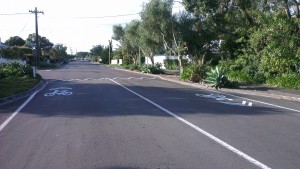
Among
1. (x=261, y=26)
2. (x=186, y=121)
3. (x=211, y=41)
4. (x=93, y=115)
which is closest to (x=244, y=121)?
(x=186, y=121)

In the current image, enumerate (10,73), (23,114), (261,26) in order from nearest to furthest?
(23,114)
(261,26)
(10,73)

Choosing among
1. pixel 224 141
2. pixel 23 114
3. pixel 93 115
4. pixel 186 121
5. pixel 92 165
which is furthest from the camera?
pixel 23 114

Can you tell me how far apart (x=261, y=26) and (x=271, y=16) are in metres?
1.77

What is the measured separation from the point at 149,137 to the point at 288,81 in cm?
1592

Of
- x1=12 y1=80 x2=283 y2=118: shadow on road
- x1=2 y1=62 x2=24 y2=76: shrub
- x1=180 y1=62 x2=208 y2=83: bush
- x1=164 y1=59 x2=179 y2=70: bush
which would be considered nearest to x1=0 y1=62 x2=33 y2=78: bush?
x1=2 y1=62 x2=24 y2=76: shrub

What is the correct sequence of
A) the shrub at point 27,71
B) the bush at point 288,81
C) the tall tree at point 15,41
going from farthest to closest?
the tall tree at point 15,41 < the shrub at point 27,71 < the bush at point 288,81

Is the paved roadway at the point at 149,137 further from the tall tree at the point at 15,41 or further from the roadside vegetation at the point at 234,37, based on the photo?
the tall tree at the point at 15,41

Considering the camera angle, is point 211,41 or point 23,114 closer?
point 23,114

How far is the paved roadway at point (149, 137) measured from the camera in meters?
6.94

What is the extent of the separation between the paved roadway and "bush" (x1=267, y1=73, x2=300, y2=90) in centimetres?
776

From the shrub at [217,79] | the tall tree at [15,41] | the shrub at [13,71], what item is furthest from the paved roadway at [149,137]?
the tall tree at [15,41]

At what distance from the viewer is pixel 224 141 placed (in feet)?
28.0

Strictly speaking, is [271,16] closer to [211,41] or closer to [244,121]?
[211,41]

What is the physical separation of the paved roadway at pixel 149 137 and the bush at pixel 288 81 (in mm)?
7757
